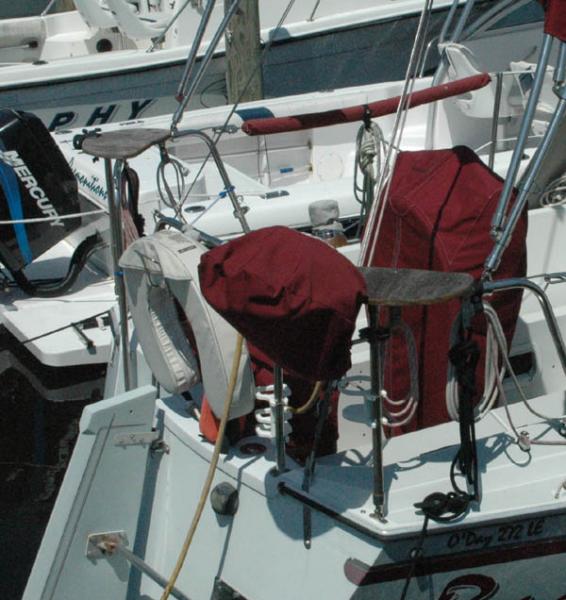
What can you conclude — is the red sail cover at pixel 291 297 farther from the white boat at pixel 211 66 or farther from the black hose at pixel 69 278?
the white boat at pixel 211 66

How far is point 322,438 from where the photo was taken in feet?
9.18

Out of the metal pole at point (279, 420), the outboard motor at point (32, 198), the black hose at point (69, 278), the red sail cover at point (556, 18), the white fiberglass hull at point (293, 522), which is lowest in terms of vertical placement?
the black hose at point (69, 278)

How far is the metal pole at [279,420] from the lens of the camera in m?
→ 2.43

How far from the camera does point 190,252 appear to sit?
2.63 meters

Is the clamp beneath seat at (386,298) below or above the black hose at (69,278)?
above

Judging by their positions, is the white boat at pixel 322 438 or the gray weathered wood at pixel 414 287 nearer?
the gray weathered wood at pixel 414 287

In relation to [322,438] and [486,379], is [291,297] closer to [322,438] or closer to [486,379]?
[486,379]

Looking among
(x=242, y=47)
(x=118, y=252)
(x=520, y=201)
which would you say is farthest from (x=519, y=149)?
(x=242, y=47)

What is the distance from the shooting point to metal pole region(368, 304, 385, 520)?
2.21m

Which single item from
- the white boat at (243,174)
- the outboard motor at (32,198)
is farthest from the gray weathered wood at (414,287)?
the outboard motor at (32,198)

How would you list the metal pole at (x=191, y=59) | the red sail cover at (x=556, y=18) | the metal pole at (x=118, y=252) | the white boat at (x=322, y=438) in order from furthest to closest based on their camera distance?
the metal pole at (x=191, y=59) < the metal pole at (x=118, y=252) < the red sail cover at (x=556, y=18) < the white boat at (x=322, y=438)

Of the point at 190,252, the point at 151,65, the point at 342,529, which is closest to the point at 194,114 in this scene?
the point at 151,65

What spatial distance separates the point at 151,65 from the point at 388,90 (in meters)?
2.82

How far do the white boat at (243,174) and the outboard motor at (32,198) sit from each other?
15 centimetres
